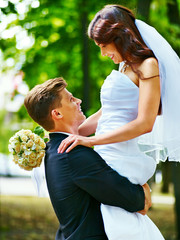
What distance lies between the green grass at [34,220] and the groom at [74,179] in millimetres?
7534

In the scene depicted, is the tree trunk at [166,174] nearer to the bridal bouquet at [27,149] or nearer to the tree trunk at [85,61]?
the tree trunk at [85,61]

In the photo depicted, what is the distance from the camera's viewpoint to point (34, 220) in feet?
39.9

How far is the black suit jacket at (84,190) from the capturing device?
8.41ft

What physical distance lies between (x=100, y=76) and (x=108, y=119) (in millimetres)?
9708

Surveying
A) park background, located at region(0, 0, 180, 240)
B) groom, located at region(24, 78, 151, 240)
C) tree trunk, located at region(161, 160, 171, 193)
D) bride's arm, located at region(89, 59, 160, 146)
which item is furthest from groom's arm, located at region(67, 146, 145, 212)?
tree trunk, located at region(161, 160, 171, 193)

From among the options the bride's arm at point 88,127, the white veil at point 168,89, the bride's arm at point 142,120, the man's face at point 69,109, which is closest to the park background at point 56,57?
the bride's arm at point 88,127

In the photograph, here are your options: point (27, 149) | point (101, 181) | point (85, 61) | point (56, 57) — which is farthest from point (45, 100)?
point (56, 57)

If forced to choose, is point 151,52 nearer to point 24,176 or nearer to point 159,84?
point 159,84

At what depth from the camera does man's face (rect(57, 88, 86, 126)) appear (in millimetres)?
2873

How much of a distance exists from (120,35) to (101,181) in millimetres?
939

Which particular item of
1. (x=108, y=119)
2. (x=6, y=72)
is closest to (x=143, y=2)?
(x=6, y=72)

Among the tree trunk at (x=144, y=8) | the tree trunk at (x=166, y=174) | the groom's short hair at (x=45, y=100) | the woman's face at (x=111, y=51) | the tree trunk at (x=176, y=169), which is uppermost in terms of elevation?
the woman's face at (x=111, y=51)

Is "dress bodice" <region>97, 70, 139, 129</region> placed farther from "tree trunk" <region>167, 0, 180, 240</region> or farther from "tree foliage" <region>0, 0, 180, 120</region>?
"tree trunk" <region>167, 0, 180, 240</region>

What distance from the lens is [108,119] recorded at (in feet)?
9.12
